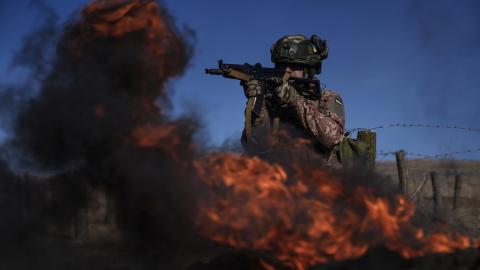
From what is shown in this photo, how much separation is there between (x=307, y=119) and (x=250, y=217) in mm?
1577

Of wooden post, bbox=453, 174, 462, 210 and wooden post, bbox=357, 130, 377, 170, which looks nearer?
wooden post, bbox=357, 130, 377, 170

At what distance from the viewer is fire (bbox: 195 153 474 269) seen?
605cm

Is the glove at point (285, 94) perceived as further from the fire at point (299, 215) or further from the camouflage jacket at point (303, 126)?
the fire at point (299, 215)

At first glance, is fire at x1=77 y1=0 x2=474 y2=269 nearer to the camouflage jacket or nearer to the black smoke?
the black smoke

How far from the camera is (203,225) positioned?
6.57 m

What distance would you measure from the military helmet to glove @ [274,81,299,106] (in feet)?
2.31

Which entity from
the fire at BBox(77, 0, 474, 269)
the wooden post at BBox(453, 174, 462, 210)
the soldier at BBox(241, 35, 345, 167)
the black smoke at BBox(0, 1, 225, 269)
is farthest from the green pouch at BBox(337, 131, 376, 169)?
the wooden post at BBox(453, 174, 462, 210)

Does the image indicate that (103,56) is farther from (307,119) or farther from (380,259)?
(380,259)

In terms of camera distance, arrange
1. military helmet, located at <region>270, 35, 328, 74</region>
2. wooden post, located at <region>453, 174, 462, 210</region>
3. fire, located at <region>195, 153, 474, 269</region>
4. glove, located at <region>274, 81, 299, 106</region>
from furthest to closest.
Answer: wooden post, located at <region>453, 174, 462, 210</region> < military helmet, located at <region>270, 35, 328, 74</region> < glove, located at <region>274, 81, 299, 106</region> < fire, located at <region>195, 153, 474, 269</region>

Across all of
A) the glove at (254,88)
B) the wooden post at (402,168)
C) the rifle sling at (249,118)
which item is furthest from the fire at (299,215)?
the wooden post at (402,168)

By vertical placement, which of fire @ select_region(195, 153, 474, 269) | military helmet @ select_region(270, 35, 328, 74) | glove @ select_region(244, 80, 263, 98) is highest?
military helmet @ select_region(270, 35, 328, 74)

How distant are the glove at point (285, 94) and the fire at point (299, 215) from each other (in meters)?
0.89

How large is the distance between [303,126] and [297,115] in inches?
7.0

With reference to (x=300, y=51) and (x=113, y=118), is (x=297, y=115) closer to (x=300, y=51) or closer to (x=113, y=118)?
(x=300, y=51)
